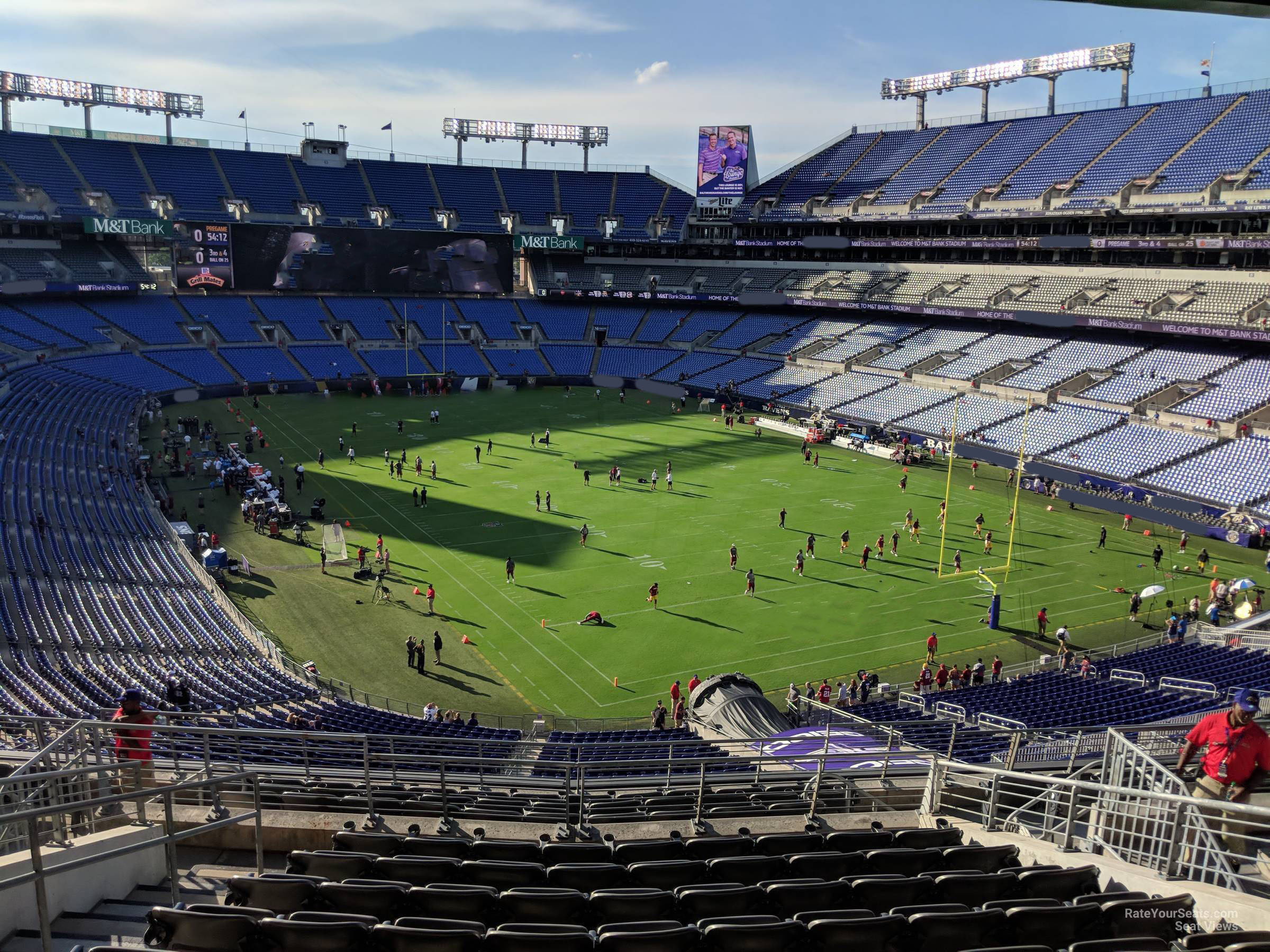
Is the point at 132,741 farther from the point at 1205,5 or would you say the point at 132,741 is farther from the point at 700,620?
the point at 700,620

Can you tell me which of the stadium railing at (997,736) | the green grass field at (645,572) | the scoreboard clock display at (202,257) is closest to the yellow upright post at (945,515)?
the green grass field at (645,572)

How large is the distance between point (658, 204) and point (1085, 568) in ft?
207

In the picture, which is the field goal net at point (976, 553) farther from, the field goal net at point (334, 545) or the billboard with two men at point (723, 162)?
the billboard with two men at point (723, 162)

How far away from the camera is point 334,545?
34531mm

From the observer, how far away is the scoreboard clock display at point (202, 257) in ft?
236

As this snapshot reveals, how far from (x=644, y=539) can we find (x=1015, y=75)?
190 feet

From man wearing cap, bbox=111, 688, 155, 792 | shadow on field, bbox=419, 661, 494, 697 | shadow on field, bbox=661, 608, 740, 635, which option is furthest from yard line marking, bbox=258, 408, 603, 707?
man wearing cap, bbox=111, 688, 155, 792

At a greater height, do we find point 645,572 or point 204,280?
point 204,280

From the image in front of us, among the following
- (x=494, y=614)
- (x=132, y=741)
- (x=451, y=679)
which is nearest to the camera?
(x=132, y=741)

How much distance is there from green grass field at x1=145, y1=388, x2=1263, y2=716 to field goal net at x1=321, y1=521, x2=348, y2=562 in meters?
0.86

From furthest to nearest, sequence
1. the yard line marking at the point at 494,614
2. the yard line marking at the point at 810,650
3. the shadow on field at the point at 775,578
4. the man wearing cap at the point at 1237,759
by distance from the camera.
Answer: the shadow on field at the point at 775,578 → the yard line marking at the point at 810,650 → the yard line marking at the point at 494,614 → the man wearing cap at the point at 1237,759

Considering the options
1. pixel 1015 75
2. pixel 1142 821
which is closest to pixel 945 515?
pixel 1142 821

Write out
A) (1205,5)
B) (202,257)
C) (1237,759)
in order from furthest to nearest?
(202,257), (1237,759), (1205,5)

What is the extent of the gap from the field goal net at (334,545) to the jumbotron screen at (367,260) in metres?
47.6
